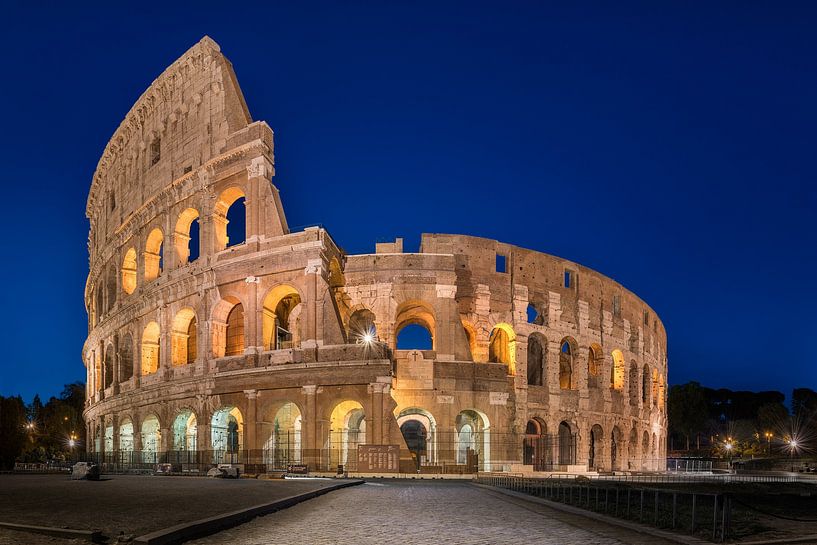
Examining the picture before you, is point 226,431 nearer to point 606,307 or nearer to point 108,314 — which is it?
point 108,314

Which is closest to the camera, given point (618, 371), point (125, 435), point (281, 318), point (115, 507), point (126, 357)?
point (115, 507)

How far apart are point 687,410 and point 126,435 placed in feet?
211

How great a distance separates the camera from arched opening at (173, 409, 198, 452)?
36219 millimetres

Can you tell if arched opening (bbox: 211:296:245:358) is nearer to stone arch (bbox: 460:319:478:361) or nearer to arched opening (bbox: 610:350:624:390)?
stone arch (bbox: 460:319:478:361)

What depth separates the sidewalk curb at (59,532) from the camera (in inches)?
312

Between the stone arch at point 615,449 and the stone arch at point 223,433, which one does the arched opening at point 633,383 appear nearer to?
the stone arch at point 615,449

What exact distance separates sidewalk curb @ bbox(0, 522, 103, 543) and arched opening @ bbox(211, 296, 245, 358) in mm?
26351

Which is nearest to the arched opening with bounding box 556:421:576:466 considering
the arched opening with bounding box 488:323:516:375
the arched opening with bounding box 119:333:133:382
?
the arched opening with bounding box 488:323:516:375

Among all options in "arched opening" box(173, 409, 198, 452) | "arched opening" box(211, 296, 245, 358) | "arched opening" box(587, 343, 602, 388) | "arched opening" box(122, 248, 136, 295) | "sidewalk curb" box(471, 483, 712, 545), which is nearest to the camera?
"sidewalk curb" box(471, 483, 712, 545)

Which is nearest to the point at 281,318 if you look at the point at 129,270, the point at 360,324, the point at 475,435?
the point at 360,324

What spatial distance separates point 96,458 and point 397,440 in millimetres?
17699

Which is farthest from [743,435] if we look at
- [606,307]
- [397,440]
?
[397,440]

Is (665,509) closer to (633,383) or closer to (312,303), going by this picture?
(312,303)

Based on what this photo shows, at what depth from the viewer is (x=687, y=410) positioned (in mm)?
84375
